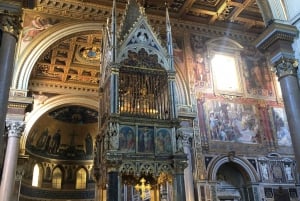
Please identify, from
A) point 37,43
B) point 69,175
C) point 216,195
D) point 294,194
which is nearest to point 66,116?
point 69,175

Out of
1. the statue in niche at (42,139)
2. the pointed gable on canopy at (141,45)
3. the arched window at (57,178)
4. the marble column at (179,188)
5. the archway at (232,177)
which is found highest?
the statue in niche at (42,139)

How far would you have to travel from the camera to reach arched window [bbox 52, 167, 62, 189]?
78.1ft

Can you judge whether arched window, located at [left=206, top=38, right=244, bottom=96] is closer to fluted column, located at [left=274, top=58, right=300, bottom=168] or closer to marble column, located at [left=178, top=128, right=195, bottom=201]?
marble column, located at [left=178, top=128, right=195, bottom=201]

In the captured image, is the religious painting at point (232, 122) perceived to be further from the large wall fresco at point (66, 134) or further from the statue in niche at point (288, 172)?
the large wall fresco at point (66, 134)

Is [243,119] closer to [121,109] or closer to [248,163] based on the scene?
[248,163]

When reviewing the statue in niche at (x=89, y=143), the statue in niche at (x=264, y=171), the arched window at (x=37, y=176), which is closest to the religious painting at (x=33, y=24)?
the statue in niche at (x=264, y=171)

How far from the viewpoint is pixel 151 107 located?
955cm

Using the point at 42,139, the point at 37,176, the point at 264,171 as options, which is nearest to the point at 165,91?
the point at 264,171

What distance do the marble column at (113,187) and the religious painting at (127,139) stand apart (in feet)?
2.57

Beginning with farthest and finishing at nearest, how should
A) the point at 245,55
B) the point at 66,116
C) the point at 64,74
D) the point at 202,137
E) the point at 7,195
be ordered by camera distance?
1. the point at 66,116
2. the point at 64,74
3. the point at 245,55
4. the point at 202,137
5. the point at 7,195

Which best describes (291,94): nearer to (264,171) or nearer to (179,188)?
(179,188)

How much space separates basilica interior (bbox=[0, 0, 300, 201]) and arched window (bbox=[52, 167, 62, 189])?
1340mm

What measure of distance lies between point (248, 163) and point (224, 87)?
11.1ft

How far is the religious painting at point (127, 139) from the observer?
861 centimetres
